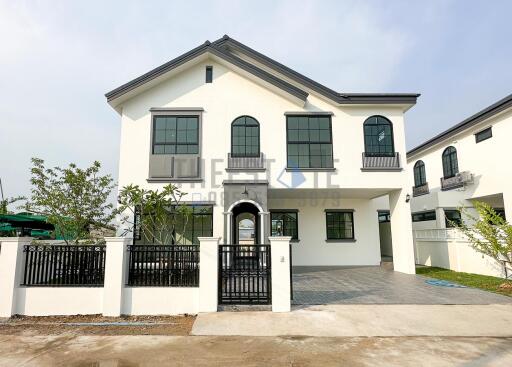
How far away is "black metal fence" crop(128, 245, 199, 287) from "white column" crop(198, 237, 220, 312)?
248 millimetres

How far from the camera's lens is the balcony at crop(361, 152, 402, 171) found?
12.0m

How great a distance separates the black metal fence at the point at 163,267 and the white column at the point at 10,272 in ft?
7.78

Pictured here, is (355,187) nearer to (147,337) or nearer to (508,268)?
(508,268)

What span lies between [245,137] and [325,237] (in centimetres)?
628

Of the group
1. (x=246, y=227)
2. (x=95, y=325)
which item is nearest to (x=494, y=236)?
(x=246, y=227)

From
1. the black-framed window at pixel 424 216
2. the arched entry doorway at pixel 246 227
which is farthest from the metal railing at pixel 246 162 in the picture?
the black-framed window at pixel 424 216

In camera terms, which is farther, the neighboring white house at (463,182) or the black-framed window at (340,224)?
the black-framed window at (340,224)

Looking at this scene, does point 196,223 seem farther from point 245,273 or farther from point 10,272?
point 10,272

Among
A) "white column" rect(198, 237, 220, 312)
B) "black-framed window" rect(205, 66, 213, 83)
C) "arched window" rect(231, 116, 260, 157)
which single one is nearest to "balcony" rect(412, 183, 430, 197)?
"arched window" rect(231, 116, 260, 157)

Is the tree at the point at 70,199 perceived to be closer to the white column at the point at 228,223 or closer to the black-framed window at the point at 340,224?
the white column at the point at 228,223

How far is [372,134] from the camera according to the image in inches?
488

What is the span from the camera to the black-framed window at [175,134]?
39.0 ft

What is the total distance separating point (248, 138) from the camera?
1212 centimetres

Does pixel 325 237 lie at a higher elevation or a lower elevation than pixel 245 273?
higher
